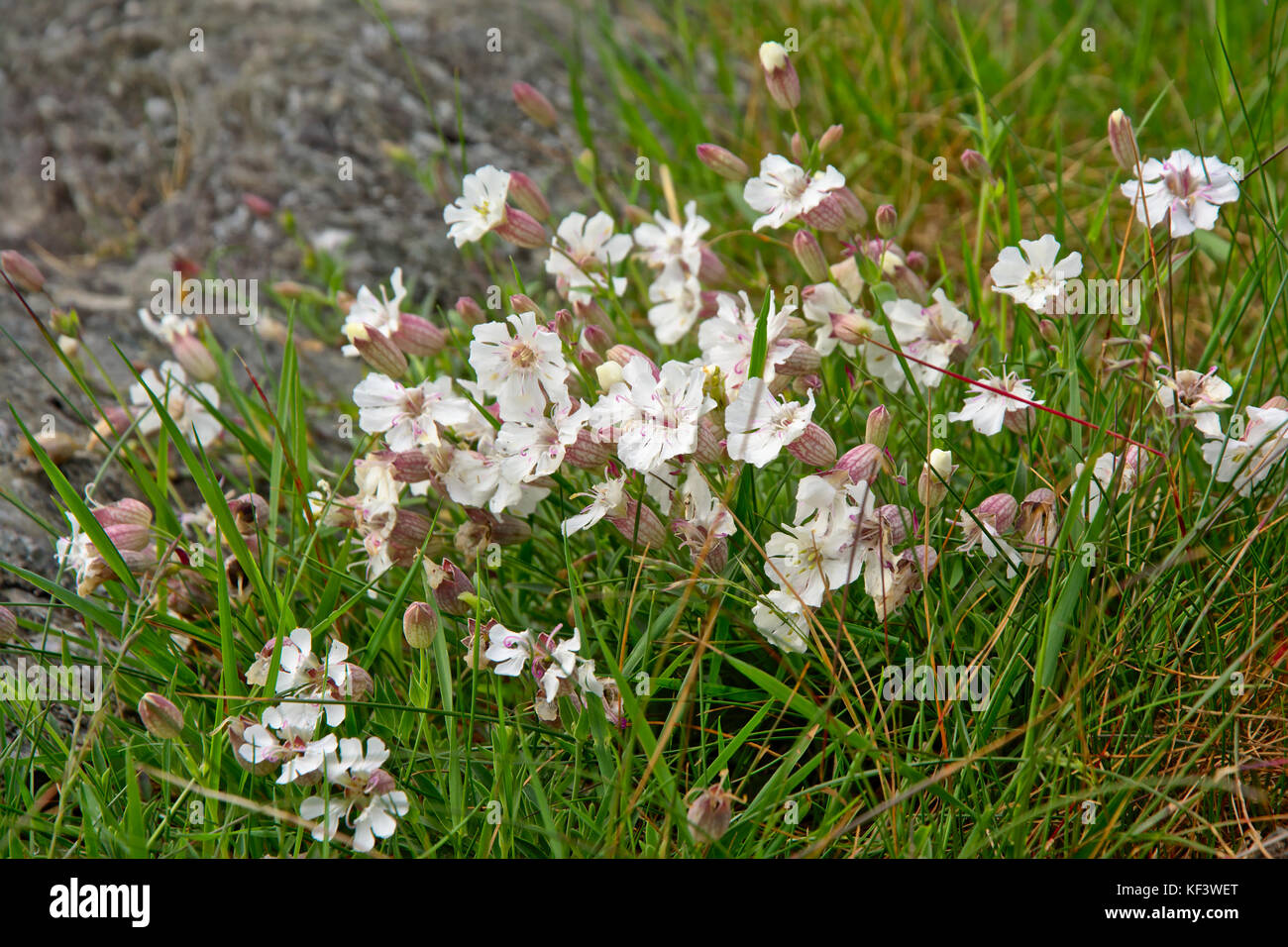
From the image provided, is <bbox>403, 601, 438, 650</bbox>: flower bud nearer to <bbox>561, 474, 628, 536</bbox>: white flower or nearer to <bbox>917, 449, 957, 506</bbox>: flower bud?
<bbox>561, 474, 628, 536</bbox>: white flower

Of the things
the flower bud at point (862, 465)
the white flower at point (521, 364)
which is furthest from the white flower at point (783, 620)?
the white flower at point (521, 364)

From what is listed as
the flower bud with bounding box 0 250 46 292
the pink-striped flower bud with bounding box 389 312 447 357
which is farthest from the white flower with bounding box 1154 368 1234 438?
the flower bud with bounding box 0 250 46 292

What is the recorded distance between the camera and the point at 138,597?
1604 millimetres

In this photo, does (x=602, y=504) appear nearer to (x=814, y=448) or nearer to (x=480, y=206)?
(x=814, y=448)

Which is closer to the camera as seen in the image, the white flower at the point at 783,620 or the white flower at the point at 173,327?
the white flower at the point at 783,620

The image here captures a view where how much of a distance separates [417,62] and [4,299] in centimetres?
140

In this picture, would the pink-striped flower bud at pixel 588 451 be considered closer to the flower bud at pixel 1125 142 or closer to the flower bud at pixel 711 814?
the flower bud at pixel 711 814

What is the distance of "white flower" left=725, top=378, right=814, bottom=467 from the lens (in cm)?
136

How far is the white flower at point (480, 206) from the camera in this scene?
1753 mm

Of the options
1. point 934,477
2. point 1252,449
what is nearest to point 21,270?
point 934,477

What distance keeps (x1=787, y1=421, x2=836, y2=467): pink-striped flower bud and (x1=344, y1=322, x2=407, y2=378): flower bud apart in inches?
26.5

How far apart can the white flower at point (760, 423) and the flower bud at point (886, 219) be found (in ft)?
1.55

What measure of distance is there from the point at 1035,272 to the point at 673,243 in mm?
674
